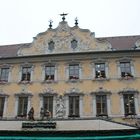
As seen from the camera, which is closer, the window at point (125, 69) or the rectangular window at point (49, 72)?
the window at point (125, 69)

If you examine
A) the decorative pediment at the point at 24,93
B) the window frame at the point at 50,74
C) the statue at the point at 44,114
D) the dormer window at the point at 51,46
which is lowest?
the statue at the point at 44,114

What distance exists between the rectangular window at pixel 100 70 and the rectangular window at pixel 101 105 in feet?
5.72

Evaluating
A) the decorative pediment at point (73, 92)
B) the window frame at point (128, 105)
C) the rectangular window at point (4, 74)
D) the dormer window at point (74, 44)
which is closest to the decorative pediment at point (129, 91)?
the window frame at point (128, 105)

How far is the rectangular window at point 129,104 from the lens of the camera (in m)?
19.2

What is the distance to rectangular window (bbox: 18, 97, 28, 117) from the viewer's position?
2047 centimetres

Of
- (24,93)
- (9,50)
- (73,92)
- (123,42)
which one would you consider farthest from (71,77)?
(9,50)

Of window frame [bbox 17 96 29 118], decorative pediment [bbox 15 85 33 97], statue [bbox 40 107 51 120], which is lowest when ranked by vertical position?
statue [bbox 40 107 51 120]

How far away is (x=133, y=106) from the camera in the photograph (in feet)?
63.4

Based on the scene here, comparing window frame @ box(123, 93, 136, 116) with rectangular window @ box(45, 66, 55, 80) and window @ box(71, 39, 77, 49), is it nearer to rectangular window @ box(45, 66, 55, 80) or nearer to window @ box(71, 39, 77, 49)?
window @ box(71, 39, 77, 49)

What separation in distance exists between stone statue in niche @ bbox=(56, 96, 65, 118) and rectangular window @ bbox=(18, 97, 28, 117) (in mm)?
2538

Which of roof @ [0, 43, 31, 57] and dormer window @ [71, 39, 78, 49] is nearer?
dormer window @ [71, 39, 78, 49]

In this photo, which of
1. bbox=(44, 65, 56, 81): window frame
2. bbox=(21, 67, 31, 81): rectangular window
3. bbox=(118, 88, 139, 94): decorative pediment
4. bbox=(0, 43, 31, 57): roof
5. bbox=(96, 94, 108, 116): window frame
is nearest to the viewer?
bbox=(96, 94, 108, 116): window frame

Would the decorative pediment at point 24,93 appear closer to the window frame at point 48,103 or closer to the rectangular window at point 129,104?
the window frame at point 48,103

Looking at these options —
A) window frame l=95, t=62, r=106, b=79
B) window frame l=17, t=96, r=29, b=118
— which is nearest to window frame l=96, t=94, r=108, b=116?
window frame l=95, t=62, r=106, b=79
